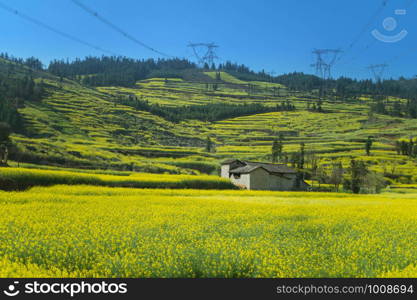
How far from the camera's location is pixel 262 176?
6506 centimetres

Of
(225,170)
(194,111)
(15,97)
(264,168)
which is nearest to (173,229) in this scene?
(264,168)

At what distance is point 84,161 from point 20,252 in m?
54.6

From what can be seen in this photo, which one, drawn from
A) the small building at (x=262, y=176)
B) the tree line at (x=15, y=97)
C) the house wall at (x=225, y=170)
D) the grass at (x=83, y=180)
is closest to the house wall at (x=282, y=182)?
the small building at (x=262, y=176)

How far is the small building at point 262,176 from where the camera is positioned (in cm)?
6400

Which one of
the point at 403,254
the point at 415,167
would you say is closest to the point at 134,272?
the point at 403,254

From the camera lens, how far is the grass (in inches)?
1123

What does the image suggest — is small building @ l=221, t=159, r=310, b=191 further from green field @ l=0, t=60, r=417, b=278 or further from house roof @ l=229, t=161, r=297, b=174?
green field @ l=0, t=60, r=417, b=278

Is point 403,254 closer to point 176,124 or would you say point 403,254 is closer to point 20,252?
point 20,252

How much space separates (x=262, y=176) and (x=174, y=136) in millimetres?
80929

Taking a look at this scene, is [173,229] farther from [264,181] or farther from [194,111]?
[194,111]

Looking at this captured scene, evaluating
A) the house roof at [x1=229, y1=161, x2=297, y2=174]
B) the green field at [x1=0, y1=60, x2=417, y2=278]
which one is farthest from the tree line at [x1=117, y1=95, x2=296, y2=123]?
the house roof at [x1=229, y1=161, x2=297, y2=174]
